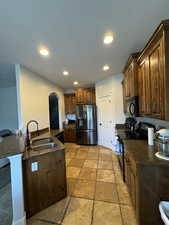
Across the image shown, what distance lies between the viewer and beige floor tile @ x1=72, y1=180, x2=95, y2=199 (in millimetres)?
2219

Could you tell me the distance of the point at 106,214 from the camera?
1.79m

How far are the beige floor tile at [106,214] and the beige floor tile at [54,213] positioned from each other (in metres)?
0.50

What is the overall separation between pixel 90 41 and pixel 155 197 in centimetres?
248

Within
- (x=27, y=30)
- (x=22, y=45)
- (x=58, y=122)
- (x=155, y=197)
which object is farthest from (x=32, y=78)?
(x=155, y=197)

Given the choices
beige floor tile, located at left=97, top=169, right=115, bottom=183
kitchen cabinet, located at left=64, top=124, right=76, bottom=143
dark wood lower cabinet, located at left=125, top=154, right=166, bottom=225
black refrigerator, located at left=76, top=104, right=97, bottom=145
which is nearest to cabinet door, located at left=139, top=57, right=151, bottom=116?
dark wood lower cabinet, located at left=125, top=154, right=166, bottom=225

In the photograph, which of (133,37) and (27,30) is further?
(133,37)

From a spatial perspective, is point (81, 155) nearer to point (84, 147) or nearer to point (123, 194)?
point (84, 147)

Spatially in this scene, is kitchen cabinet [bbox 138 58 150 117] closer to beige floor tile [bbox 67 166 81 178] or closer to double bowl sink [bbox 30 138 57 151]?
double bowl sink [bbox 30 138 57 151]

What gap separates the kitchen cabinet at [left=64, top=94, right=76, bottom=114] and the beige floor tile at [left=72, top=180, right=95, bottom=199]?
12.9 feet

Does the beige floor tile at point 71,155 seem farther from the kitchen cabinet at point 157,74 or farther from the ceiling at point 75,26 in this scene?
the ceiling at point 75,26

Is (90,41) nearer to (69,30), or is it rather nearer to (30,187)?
(69,30)

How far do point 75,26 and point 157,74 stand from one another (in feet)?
4.51

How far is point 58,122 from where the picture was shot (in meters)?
5.67

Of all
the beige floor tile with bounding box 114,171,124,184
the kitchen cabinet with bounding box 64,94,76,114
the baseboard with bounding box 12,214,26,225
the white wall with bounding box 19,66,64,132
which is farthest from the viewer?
the kitchen cabinet with bounding box 64,94,76,114
